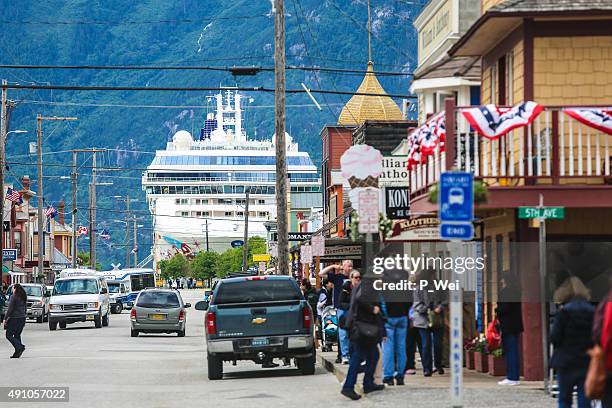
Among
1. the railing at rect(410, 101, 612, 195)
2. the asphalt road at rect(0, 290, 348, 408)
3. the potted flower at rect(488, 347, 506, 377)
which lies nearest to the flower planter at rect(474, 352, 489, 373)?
the potted flower at rect(488, 347, 506, 377)

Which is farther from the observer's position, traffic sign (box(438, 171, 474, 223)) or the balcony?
the balcony

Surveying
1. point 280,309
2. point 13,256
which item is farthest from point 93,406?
point 13,256

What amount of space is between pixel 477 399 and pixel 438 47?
15457mm

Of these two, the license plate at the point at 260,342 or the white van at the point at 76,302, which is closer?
the license plate at the point at 260,342

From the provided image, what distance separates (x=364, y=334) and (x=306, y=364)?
6566mm

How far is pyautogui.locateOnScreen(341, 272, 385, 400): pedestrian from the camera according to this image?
20.0 metres

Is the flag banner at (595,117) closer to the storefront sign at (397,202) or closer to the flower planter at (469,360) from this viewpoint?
the flower planter at (469,360)

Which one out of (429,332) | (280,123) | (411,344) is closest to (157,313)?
(280,123)

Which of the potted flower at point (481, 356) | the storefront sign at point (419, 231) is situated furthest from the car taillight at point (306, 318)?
the potted flower at point (481, 356)

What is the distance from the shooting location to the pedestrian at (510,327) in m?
21.0

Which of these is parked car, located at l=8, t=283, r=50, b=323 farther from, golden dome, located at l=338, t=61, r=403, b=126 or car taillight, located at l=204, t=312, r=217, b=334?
car taillight, located at l=204, t=312, r=217, b=334

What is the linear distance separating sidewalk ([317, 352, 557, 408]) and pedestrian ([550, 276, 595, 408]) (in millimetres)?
3764

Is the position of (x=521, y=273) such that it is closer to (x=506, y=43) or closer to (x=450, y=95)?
(x=506, y=43)

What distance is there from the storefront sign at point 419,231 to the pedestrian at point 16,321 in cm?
886
